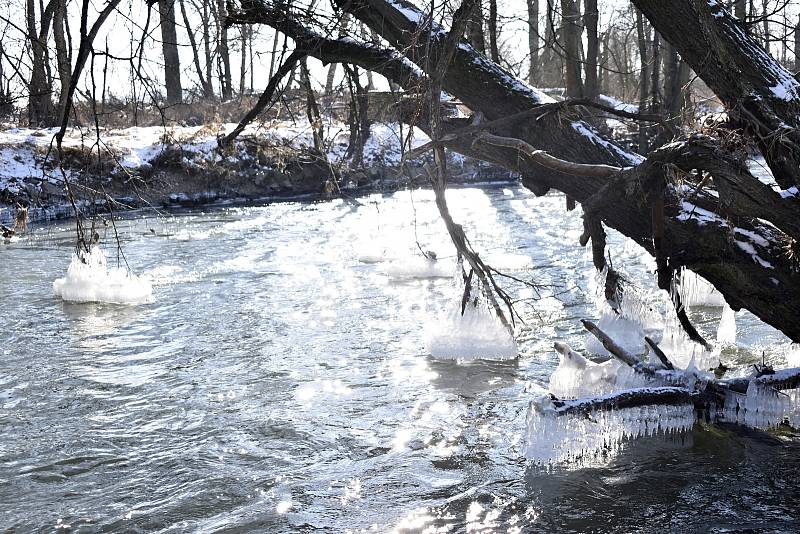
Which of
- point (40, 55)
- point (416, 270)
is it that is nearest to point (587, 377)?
point (40, 55)

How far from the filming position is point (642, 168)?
5145 millimetres

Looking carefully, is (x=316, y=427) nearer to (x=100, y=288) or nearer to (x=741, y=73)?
(x=741, y=73)

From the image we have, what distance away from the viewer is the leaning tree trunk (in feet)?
16.3

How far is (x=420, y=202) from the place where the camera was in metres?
24.1

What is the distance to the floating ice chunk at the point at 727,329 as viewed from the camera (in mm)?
8789

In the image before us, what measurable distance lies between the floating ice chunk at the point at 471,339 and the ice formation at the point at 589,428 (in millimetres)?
2428

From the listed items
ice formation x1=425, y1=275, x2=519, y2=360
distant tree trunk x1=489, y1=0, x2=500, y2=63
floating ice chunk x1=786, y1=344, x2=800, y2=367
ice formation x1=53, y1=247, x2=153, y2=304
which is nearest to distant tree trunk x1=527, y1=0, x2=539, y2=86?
distant tree trunk x1=489, y1=0, x2=500, y2=63

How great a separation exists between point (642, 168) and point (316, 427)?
10.2 ft

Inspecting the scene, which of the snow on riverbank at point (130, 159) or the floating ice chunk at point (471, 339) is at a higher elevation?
the snow on riverbank at point (130, 159)

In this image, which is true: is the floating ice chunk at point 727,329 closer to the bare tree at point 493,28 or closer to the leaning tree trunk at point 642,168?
the leaning tree trunk at point 642,168

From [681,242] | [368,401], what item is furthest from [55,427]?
[681,242]

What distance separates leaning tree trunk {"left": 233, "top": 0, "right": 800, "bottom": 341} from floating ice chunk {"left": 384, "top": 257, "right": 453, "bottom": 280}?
6567mm

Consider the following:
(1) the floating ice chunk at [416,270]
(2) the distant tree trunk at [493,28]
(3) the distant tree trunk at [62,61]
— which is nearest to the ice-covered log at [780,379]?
(2) the distant tree trunk at [493,28]

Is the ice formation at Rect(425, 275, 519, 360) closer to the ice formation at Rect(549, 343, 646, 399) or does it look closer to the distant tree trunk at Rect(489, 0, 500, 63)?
the ice formation at Rect(549, 343, 646, 399)
